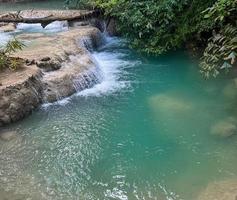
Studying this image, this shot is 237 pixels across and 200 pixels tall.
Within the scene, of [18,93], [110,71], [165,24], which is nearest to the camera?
[18,93]

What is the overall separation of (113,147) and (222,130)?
158cm

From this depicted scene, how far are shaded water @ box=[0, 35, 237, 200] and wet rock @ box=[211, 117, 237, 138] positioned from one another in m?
0.10

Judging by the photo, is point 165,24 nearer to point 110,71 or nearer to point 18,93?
point 110,71

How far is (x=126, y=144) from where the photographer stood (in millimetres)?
5977

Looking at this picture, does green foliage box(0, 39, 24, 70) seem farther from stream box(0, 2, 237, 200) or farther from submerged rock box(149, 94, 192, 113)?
submerged rock box(149, 94, 192, 113)

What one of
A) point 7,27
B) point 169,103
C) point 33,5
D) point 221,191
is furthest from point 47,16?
point 221,191

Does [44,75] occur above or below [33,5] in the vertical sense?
above

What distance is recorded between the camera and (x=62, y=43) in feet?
29.9

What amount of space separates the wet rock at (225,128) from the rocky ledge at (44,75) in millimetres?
2799

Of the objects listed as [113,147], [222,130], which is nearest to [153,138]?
[113,147]

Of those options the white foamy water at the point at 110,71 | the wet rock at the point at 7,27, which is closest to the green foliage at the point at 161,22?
the white foamy water at the point at 110,71

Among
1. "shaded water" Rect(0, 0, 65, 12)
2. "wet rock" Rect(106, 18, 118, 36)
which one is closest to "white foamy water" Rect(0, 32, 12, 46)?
"wet rock" Rect(106, 18, 118, 36)

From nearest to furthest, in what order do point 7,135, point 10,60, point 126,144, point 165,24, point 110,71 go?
1. point 126,144
2. point 7,135
3. point 10,60
4. point 110,71
5. point 165,24

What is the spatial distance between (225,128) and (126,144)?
1.44 metres
